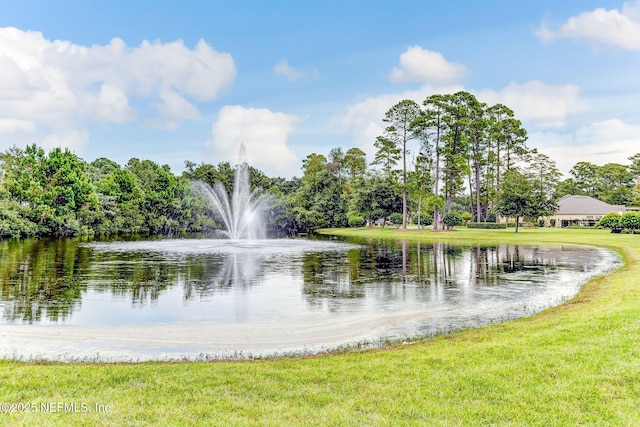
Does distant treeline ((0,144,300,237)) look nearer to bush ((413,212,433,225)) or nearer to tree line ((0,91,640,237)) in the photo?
tree line ((0,91,640,237))

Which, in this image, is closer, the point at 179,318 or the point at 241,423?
the point at 241,423

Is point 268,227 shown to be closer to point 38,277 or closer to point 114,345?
point 38,277

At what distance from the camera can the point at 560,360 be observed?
6.27 metres

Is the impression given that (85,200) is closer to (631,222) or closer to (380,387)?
(380,387)

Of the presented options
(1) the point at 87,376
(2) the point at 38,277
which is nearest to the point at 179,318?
(1) the point at 87,376

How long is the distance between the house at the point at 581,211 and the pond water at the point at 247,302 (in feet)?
178

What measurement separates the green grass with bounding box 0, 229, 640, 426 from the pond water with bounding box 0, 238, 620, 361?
1.77 metres

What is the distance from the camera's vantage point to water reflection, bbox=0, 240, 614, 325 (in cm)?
1174

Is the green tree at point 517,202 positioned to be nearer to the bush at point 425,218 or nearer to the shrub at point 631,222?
the shrub at point 631,222

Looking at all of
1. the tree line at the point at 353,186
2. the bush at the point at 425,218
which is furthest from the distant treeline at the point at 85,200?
the bush at the point at 425,218

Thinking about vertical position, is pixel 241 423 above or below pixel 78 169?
below

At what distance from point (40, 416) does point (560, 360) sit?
6.49m

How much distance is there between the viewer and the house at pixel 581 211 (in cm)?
7075

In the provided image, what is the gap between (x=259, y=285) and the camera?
628 inches
